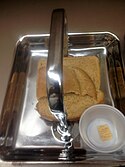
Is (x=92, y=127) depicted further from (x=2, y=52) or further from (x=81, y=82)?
(x=2, y=52)

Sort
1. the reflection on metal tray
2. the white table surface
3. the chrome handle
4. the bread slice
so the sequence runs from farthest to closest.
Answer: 1. the white table surface
2. the bread slice
3. the reflection on metal tray
4. the chrome handle

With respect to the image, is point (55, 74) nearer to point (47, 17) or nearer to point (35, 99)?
point (35, 99)

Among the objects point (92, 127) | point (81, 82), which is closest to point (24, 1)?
point (81, 82)

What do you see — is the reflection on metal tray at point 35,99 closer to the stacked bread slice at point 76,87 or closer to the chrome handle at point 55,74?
the stacked bread slice at point 76,87

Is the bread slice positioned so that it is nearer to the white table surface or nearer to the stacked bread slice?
the stacked bread slice

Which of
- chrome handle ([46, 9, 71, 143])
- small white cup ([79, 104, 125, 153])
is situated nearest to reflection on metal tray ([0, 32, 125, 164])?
small white cup ([79, 104, 125, 153])

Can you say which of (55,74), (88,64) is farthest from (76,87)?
(55,74)
